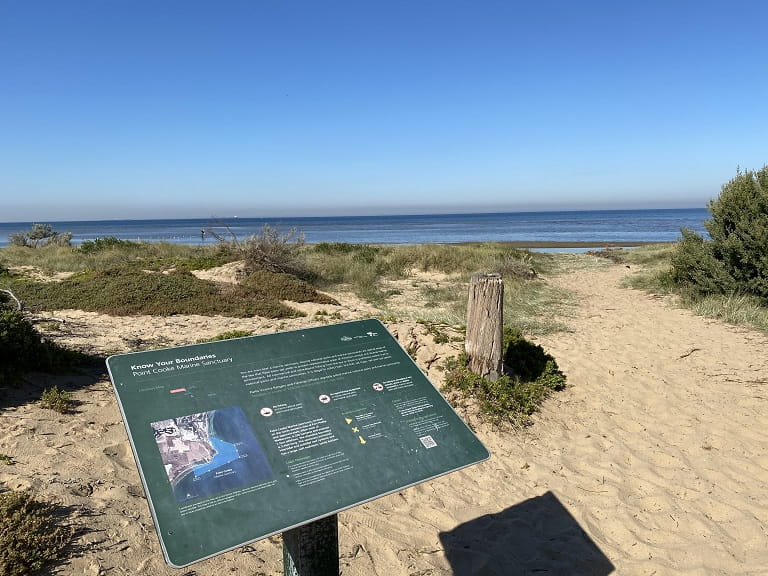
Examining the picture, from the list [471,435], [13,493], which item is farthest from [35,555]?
[471,435]

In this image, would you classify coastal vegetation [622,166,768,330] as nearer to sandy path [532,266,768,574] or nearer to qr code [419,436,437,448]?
sandy path [532,266,768,574]

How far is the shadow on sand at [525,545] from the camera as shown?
11.4ft

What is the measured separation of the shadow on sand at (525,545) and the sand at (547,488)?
1cm

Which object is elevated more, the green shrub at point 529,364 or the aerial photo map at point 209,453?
the aerial photo map at point 209,453

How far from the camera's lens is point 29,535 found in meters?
2.85

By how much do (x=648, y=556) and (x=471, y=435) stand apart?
2.20 m

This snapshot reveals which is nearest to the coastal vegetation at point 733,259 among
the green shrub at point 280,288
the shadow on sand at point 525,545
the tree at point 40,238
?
the shadow on sand at point 525,545

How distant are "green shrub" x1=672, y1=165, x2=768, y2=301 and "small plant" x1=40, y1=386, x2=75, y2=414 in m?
11.8

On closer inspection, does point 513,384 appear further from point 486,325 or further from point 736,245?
point 736,245

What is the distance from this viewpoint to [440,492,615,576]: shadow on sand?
137 inches

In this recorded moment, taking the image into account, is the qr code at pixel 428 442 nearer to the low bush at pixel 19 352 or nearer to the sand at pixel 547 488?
the sand at pixel 547 488

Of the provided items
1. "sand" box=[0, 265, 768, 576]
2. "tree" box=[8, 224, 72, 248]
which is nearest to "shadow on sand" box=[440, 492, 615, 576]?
"sand" box=[0, 265, 768, 576]

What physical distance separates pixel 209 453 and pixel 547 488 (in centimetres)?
346

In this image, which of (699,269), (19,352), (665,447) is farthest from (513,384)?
(699,269)
